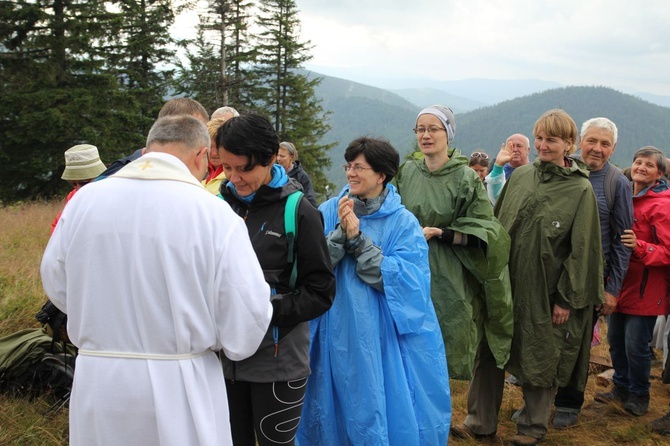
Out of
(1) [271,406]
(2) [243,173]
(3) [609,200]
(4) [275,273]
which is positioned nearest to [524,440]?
(3) [609,200]

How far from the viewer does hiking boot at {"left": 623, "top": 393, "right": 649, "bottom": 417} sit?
4402mm

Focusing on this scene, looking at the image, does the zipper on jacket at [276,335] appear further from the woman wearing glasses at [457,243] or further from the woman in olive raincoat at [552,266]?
the woman in olive raincoat at [552,266]

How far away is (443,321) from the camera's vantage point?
344 cm

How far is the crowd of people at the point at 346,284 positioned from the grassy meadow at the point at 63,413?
0.46 ft

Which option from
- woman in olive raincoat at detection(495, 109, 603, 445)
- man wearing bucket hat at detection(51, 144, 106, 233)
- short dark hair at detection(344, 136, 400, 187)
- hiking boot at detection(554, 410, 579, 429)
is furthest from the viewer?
hiking boot at detection(554, 410, 579, 429)

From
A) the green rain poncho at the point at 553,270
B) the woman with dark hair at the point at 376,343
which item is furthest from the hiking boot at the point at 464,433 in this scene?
the woman with dark hair at the point at 376,343

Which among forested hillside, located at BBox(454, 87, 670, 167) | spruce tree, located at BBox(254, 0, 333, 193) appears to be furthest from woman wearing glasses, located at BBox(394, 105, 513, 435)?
forested hillside, located at BBox(454, 87, 670, 167)

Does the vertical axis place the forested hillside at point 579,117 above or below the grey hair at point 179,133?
above

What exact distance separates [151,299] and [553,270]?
2912 millimetres

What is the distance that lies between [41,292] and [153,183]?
432 cm

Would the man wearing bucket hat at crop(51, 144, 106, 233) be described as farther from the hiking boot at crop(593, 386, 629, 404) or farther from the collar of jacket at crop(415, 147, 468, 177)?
the hiking boot at crop(593, 386, 629, 404)

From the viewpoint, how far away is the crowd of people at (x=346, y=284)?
1.75 meters

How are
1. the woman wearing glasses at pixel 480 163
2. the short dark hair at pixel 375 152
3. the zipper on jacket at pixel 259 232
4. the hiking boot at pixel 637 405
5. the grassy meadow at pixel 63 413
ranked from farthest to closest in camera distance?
1. the woman wearing glasses at pixel 480 163
2. the hiking boot at pixel 637 405
3. the grassy meadow at pixel 63 413
4. the short dark hair at pixel 375 152
5. the zipper on jacket at pixel 259 232

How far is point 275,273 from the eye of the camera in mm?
2361
